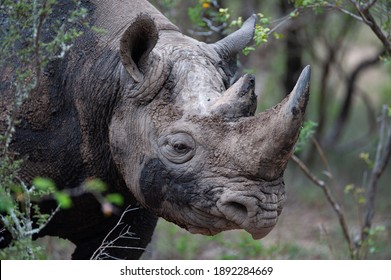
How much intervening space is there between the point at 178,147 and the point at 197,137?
5.2 inches

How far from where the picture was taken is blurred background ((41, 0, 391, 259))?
25.2ft

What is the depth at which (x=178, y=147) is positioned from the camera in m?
5.40

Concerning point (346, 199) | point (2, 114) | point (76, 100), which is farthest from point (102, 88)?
point (346, 199)

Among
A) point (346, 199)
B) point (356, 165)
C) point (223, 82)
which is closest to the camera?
point (223, 82)

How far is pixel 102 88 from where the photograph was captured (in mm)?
5820

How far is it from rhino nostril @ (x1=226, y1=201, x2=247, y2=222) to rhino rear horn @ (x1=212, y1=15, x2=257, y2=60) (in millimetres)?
1261

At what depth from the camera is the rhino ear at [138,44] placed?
5.53 m

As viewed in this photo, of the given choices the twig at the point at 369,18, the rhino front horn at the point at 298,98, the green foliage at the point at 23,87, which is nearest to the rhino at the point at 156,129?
the rhino front horn at the point at 298,98

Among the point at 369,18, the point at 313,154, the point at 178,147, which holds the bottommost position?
the point at 313,154

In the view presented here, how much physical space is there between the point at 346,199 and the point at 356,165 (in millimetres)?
1623

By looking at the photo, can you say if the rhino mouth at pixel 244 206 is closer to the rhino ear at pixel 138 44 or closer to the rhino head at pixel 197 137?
the rhino head at pixel 197 137

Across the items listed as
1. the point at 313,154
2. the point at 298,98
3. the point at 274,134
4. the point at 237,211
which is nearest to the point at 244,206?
the point at 237,211

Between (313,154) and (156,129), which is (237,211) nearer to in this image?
(156,129)
